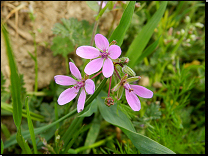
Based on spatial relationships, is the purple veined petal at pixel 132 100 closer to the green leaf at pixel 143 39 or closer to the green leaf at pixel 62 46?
the green leaf at pixel 143 39

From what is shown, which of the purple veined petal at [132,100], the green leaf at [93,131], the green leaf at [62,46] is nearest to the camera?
the purple veined petal at [132,100]

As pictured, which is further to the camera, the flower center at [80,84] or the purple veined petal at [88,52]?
the flower center at [80,84]

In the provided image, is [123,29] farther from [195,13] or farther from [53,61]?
[195,13]

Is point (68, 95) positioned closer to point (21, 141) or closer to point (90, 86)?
point (90, 86)

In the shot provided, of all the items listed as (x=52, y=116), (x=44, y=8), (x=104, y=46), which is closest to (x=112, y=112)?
(x=104, y=46)

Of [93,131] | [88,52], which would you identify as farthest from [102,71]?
[93,131]

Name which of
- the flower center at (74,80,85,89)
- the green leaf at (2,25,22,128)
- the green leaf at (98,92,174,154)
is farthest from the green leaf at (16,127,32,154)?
the green leaf at (98,92,174,154)

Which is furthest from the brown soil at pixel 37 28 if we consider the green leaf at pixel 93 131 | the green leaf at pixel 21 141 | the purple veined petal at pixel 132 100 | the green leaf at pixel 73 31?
the purple veined petal at pixel 132 100
